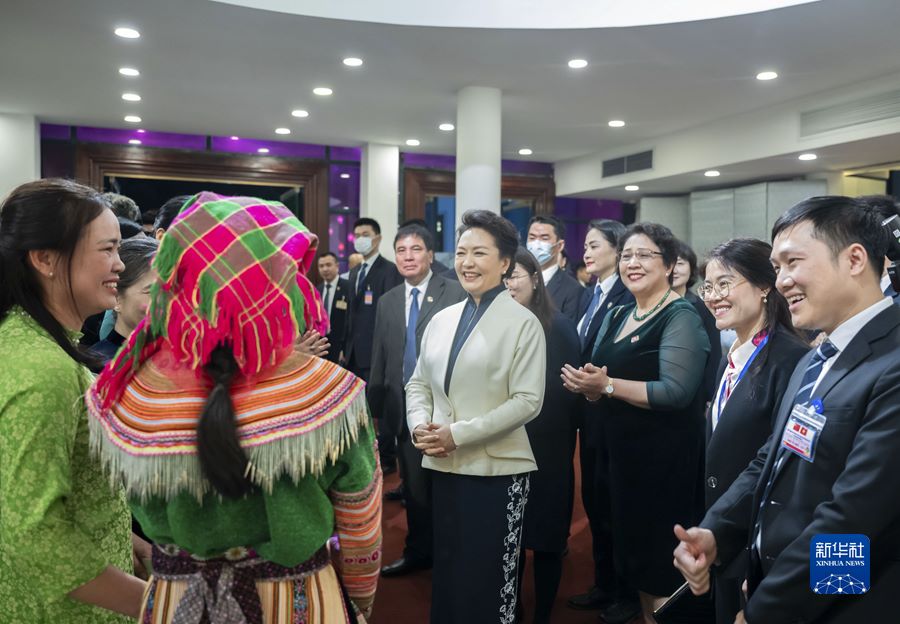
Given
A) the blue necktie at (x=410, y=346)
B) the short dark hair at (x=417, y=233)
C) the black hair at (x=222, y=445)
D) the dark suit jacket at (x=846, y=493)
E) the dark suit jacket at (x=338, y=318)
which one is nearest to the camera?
the black hair at (x=222, y=445)

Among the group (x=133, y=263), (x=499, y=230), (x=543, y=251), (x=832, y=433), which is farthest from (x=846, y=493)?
(x=543, y=251)

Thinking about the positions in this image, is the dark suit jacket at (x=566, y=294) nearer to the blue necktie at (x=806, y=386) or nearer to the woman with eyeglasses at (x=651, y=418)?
the woman with eyeglasses at (x=651, y=418)

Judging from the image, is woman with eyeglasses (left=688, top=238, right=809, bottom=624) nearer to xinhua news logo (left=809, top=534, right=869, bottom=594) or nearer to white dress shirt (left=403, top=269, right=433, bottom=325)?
xinhua news logo (left=809, top=534, right=869, bottom=594)

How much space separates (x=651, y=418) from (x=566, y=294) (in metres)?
1.73

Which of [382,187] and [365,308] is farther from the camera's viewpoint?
[382,187]

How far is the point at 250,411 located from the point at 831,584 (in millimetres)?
1102

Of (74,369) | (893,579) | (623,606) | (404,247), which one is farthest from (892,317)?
(404,247)

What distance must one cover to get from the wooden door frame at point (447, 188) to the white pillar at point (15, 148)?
4773mm

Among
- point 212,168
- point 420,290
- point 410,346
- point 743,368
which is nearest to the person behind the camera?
point 743,368

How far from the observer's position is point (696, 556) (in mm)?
1699

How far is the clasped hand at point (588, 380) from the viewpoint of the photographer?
2598 millimetres

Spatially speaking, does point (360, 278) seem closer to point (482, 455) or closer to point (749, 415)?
point (482, 455)

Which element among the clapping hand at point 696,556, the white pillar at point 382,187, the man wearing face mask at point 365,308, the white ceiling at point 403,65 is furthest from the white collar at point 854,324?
the white pillar at point 382,187

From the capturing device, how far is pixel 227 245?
1.15m
